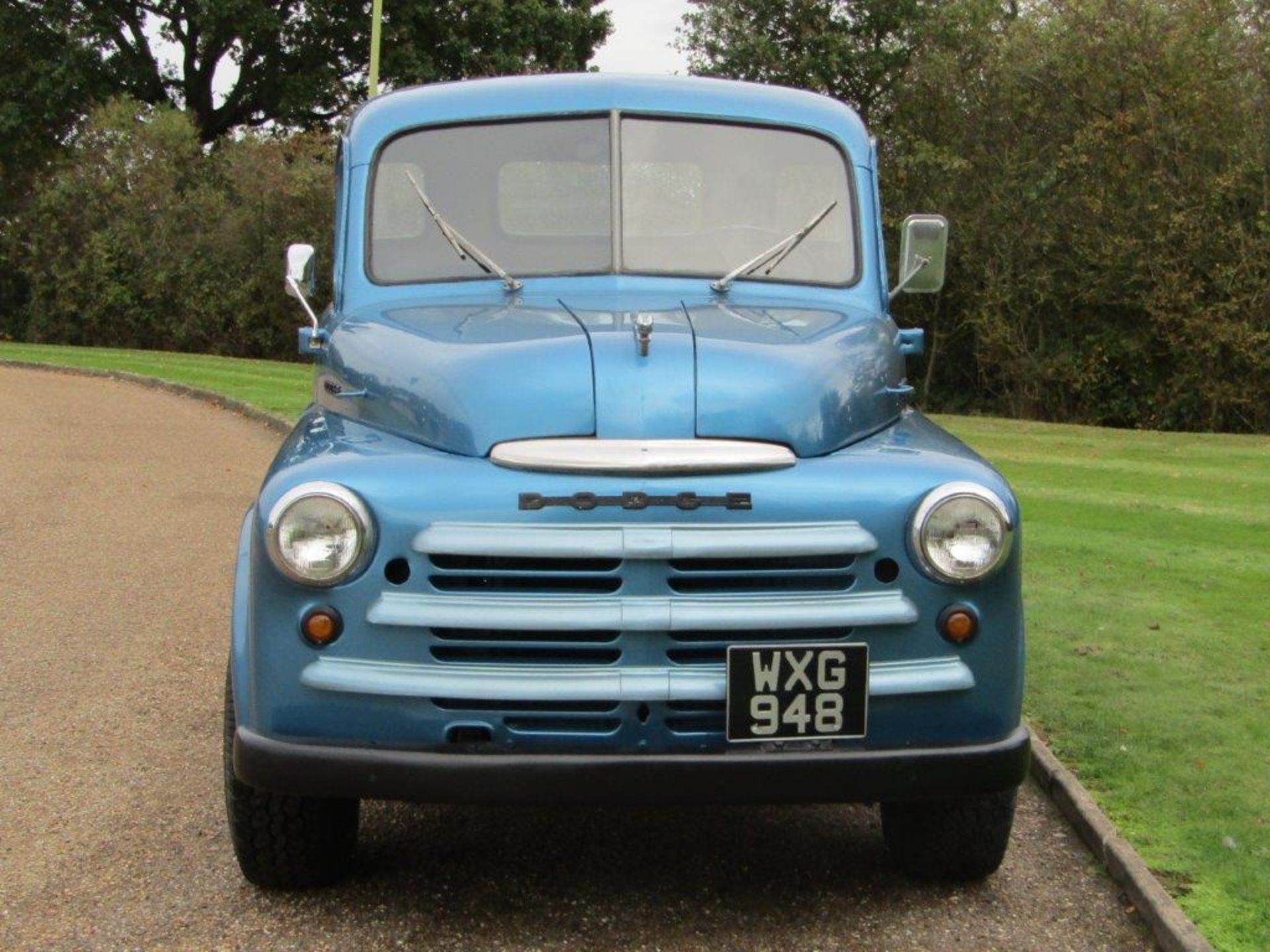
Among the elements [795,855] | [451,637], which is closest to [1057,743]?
[795,855]

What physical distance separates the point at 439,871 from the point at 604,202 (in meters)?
2.18

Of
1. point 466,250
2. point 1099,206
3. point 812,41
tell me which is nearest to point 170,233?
point 812,41

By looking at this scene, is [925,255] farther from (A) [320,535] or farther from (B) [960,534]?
(A) [320,535]

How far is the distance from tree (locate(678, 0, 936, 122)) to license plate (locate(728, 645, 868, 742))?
29796 mm

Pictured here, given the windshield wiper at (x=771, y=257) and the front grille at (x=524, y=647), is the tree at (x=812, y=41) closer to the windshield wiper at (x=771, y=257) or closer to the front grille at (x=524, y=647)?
the windshield wiper at (x=771, y=257)

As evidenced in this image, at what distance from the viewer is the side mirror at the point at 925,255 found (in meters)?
5.77

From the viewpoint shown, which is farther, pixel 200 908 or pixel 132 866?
pixel 132 866

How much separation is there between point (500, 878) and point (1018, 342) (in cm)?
1950

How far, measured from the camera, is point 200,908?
4160 millimetres

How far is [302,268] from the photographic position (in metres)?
5.84

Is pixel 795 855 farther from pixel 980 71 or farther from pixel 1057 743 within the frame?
pixel 980 71

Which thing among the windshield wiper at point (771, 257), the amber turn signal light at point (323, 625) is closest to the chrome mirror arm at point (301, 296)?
the windshield wiper at point (771, 257)

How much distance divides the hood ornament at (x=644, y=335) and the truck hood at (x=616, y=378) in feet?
0.05

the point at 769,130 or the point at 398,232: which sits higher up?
the point at 769,130
